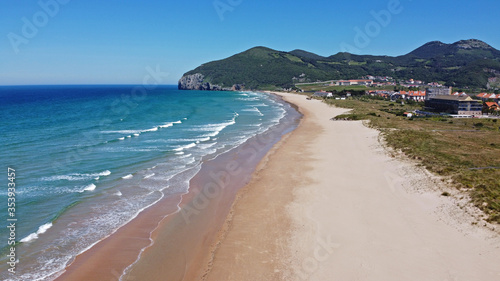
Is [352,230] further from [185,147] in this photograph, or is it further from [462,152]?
[185,147]

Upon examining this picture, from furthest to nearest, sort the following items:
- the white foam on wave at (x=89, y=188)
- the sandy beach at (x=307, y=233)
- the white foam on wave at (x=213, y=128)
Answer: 1. the white foam on wave at (x=213, y=128)
2. the white foam on wave at (x=89, y=188)
3. the sandy beach at (x=307, y=233)

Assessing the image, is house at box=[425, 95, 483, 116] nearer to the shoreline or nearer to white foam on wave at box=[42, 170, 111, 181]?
the shoreline

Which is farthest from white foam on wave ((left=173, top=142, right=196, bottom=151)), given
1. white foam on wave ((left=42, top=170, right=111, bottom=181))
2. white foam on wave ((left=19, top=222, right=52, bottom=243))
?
white foam on wave ((left=19, top=222, right=52, bottom=243))

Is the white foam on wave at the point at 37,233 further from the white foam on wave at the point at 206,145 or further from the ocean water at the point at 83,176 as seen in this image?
the white foam on wave at the point at 206,145

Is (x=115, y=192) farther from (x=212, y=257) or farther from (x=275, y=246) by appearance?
(x=275, y=246)

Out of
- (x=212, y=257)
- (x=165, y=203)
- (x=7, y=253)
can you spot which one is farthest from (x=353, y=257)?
(x=7, y=253)

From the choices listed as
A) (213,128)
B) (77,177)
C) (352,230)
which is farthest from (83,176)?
(213,128)

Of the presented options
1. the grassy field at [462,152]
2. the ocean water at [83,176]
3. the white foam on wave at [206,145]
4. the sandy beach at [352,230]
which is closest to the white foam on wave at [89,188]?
the ocean water at [83,176]

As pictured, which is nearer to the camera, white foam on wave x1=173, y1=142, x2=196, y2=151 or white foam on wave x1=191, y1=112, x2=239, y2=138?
white foam on wave x1=173, y1=142, x2=196, y2=151
